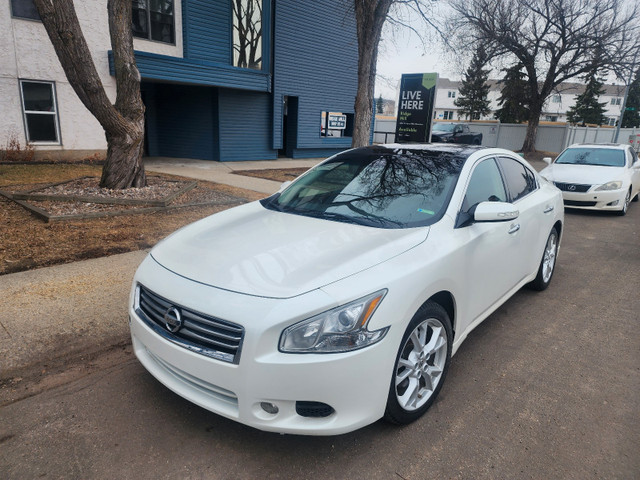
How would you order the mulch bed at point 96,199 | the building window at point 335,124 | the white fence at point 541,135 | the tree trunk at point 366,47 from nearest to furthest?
the mulch bed at point 96,199 → the tree trunk at point 366,47 → the building window at point 335,124 → the white fence at point 541,135

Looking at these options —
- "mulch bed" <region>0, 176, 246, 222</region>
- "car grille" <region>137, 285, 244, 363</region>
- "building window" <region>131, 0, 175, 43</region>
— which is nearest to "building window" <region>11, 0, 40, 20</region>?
"building window" <region>131, 0, 175, 43</region>

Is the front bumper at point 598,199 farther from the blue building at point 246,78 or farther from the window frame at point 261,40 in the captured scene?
the window frame at point 261,40

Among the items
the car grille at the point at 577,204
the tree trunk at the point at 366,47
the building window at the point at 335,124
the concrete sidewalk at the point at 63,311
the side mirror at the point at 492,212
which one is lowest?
the concrete sidewalk at the point at 63,311

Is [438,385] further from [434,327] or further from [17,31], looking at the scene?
[17,31]

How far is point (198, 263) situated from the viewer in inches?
105

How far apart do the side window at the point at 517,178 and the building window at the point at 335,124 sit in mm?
15501

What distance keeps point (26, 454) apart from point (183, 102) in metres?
15.8

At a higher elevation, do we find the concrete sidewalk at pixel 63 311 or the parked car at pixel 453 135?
the parked car at pixel 453 135

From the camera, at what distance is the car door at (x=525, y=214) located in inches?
157

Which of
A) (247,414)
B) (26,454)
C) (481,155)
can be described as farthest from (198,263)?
(481,155)

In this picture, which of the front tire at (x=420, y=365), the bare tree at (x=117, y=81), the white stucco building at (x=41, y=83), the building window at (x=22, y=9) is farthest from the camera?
the white stucco building at (x=41, y=83)

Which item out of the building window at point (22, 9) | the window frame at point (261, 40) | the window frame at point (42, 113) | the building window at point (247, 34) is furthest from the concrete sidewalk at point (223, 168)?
the building window at point (22, 9)

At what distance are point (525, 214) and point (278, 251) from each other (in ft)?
8.25

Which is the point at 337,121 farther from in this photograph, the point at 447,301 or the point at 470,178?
the point at 447,301
